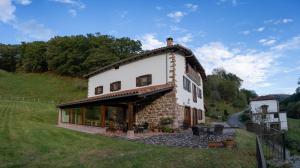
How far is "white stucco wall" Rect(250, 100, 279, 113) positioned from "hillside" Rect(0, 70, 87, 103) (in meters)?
30.3

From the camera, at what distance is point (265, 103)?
142 feet

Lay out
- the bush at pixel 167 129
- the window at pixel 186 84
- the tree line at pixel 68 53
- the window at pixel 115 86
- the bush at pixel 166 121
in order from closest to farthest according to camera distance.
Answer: the bush at pixel 167 129 < the bush at pixel 166 121 < the window at pixel 186 84 < the window at pixel 115 86 < the tree line at pixel 68 53

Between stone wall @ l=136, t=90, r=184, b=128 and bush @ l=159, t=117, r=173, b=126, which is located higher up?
stone wall @ l=136, t=90, r=184, b=128

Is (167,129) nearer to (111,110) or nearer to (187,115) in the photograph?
(187,115)

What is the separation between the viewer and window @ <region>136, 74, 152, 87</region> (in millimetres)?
21188

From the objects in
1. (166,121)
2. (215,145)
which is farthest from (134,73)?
(215,145)

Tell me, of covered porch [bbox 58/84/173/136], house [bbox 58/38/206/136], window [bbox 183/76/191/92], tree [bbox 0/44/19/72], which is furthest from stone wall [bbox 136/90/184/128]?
tree [bbox 0/44/19/72]

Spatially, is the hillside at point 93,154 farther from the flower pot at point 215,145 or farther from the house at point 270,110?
the house at point 270,110

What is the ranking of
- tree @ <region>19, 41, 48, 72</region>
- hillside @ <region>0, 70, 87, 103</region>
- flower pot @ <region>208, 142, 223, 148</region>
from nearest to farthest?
flower pot @ <region>208, 142, 223, 148</region>, hillside @ <region>0, 70, 87, 103</region>, tree @ <region>19, 41, 48, 72</region>

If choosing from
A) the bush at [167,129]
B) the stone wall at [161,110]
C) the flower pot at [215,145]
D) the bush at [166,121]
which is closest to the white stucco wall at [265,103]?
the stone wall at [161,110]

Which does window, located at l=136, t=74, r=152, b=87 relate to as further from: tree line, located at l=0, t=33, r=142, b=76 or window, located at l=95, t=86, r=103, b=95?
tree line, located at l=0, t=33, r=142, b=76

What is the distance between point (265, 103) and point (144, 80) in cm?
2959

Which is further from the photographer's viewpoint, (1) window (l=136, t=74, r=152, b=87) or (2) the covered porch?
(1) window (l=136, t=74, r=152, b=87)

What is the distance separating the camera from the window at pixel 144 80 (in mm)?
21188
